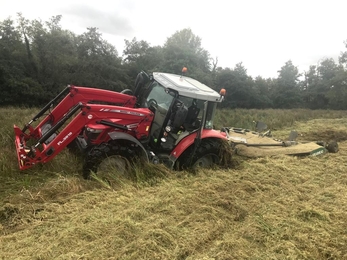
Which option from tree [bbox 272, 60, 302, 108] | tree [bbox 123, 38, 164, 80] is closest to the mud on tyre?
tree [bbox 123, 38, 164, 80]

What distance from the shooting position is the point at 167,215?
135 inches

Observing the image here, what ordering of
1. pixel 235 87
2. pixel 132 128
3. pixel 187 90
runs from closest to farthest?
pixel 132 128
pixel 187 90
pixel 235 87

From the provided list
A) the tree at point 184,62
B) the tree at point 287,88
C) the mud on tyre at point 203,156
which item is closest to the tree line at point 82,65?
the tree at point 184,62

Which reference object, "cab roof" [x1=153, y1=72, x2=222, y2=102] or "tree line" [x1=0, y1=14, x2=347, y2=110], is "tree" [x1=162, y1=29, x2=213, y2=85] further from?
"cab roof" [x1=153, y1=72, x2=222, y2=102]

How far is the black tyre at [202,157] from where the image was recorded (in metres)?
5.47

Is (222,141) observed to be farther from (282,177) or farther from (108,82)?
(108,82)

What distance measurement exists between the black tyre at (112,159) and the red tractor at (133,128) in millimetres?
14

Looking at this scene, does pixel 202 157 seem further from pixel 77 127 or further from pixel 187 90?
pixel 77 127

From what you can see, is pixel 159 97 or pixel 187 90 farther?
pixel 159 97

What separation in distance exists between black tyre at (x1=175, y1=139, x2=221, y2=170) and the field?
384 mm

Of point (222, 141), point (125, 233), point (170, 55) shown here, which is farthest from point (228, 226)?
point (170, 55)

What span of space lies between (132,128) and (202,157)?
1.61 metres

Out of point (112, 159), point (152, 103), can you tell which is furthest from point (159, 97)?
point (112, 159)

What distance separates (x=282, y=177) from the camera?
5215 mm
